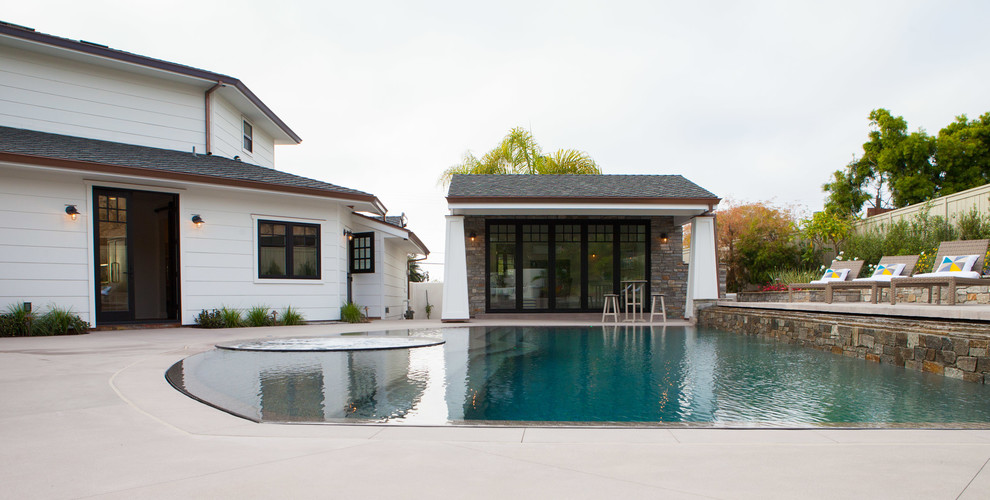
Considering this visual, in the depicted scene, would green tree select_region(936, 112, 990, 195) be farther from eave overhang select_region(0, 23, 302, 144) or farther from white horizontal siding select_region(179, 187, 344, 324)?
eave overhang select_region(0, 23, 302, 144)

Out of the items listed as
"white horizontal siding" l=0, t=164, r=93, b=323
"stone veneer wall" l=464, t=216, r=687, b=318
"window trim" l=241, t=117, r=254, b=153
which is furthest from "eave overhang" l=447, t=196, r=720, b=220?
"white horizontal siding" l=0, t=164, r=93, b=323

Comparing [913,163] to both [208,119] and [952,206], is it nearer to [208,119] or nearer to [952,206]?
[952,206]

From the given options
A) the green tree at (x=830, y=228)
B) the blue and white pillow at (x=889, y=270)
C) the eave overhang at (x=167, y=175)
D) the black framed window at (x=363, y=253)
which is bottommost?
the blue and white pillow at (x=889, y=270)

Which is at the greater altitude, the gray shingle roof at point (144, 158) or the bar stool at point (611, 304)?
the gray shingle roof at point (144, 158)

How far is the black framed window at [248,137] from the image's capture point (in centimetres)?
1299

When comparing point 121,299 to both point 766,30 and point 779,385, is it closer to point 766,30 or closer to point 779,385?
point 779,385

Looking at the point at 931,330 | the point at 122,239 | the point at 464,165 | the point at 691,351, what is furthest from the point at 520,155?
the point at 931,330

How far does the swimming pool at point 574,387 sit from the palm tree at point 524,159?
1732 centimetres

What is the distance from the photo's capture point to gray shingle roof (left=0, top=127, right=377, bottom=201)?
836cm

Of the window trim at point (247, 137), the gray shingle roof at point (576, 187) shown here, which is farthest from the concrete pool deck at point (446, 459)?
the window trim at point (247, 137)

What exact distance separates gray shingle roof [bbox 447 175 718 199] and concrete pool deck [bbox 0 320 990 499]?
8.53 m

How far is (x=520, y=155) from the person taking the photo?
2320 centimetres

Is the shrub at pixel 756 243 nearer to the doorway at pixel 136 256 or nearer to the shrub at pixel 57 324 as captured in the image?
the doorway at pixel 136 256

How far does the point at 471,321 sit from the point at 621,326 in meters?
3.29
